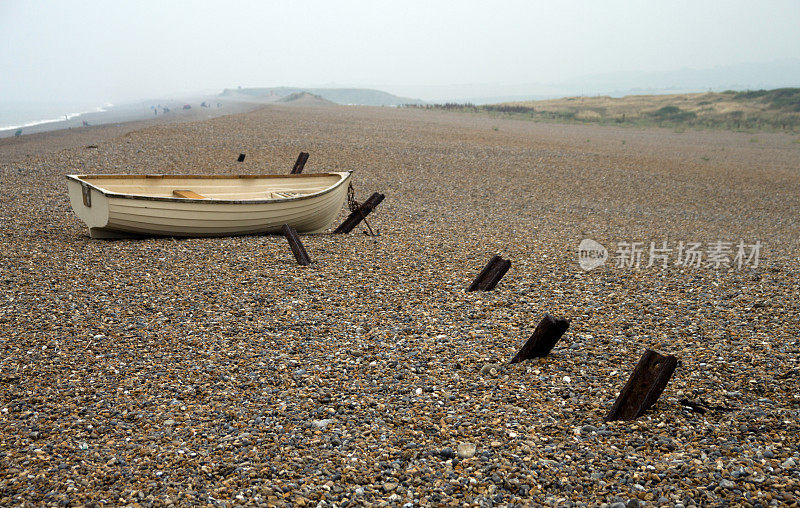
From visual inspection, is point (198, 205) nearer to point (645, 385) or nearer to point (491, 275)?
point (491, 275)

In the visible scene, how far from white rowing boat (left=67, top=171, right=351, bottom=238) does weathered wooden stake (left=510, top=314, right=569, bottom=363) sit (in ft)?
19.2

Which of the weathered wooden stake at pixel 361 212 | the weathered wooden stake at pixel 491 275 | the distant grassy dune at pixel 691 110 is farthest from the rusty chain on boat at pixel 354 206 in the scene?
the distant grassy dune at pixel 691 110

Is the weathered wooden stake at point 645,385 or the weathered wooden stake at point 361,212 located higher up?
the weathered wooden stake at point 361,212

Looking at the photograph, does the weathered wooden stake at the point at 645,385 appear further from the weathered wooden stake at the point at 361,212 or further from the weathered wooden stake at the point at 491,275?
the weathered wooden stake at the point at 361,212

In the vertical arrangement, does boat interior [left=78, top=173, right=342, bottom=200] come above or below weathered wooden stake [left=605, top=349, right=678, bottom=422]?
above

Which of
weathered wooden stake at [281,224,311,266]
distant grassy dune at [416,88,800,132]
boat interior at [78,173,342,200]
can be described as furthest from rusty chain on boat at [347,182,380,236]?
distant grassy dune at [416,88,800,132]

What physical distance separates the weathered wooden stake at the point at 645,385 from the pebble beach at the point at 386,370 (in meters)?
0.12

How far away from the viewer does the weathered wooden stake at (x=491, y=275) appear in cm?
817

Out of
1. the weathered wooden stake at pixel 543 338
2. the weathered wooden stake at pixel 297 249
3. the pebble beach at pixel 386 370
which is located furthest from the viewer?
the weathered wooden stake at pixel 297 249

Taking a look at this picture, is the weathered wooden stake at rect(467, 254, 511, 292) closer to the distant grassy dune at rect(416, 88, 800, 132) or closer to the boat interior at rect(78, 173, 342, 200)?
the boat interior at rect(78, 173, 342, 200)

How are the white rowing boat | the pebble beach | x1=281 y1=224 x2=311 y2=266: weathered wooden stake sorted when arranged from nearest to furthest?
the pebble beach, x1=281 y1=224 x2=311 y2=266: weathered wooden stake, the white rowing boat

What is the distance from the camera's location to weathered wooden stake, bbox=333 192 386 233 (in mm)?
11320

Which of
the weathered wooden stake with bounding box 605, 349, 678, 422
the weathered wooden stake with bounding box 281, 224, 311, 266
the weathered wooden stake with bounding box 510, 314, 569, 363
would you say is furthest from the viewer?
the weathered wooden stake with bounding box 281, 224, 311, 266

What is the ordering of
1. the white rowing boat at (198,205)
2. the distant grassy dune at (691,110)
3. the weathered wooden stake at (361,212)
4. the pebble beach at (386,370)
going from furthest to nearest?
the distant grassy dune at (691,110)
the weathered wooden stake at (361,212)
the white rowing boat at (198,205)
the pebble beach at (386,370)
